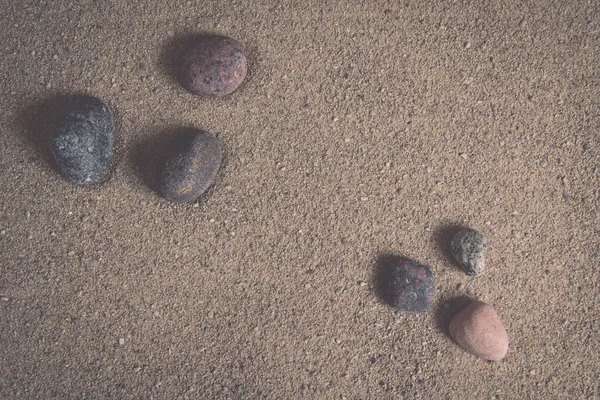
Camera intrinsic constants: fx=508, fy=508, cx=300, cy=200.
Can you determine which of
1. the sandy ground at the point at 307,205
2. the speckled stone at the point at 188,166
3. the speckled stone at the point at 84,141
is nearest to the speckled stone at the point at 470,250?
the sandy ground at the point at 307,205

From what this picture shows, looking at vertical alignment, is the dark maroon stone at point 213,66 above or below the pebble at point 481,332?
above

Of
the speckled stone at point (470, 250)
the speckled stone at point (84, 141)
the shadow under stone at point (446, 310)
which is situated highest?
the speckled stone at point (470, 250)

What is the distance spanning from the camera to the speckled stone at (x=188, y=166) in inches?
43.8

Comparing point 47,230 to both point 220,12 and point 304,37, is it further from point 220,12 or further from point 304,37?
point 304,37

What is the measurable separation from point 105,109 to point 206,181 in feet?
0.94

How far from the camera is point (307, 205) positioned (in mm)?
1195

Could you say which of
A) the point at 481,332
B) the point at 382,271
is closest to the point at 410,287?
the point at 382,271

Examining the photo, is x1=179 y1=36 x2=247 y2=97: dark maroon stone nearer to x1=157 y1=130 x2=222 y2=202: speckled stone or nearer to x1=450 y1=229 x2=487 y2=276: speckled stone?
x1=157 y1=130 x2=222 y2=202: speckled stone

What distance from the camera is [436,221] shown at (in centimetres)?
119

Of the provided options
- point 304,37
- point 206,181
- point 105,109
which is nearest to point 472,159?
point 304,37

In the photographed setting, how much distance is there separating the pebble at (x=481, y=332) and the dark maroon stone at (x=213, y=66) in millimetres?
741

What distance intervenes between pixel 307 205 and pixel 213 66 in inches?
15.0

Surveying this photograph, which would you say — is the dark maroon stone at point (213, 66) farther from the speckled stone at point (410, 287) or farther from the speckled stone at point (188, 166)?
the speckled stone at point (410, 287)

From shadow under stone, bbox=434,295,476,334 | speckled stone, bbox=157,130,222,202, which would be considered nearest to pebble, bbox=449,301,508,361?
shadow under stone, bbox=434,295,476,334
